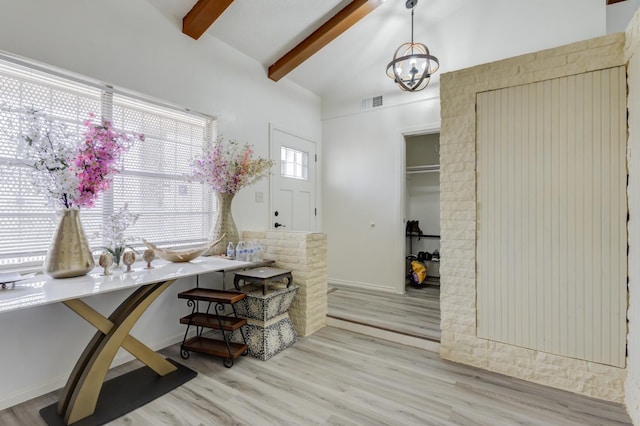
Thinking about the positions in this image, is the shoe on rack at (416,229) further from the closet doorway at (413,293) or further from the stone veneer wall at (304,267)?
the stone veneer wall at (304,267)

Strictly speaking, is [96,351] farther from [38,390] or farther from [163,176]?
[163,176]

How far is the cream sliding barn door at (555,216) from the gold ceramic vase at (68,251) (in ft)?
9.24

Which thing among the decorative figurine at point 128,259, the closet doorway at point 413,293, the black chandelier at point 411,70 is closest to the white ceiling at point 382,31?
the black chandelier at point 411,70

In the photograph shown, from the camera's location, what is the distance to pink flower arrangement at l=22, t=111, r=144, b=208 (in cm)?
187

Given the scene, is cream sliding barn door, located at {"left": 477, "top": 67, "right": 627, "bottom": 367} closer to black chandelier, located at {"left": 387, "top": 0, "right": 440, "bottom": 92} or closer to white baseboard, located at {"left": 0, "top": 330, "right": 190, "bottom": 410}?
black chandelier, located at {"left": 387, "top": 0, "right": 440, "bottom": 92}

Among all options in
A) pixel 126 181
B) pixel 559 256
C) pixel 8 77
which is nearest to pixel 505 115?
pixel 559 256

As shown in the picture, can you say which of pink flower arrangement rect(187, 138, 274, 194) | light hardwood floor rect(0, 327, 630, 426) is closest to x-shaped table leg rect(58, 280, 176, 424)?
light hardwood floor rect(0, 327, 630, 426)

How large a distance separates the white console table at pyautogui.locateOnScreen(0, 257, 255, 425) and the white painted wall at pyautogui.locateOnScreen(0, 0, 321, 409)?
34 centimetres

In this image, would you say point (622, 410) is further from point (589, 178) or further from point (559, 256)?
point (589, 178)

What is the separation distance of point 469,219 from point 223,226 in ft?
7.31

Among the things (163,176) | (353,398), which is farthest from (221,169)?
(353,398)

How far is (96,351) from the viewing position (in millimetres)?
1903

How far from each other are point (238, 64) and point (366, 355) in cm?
327

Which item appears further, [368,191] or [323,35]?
[368,191]
